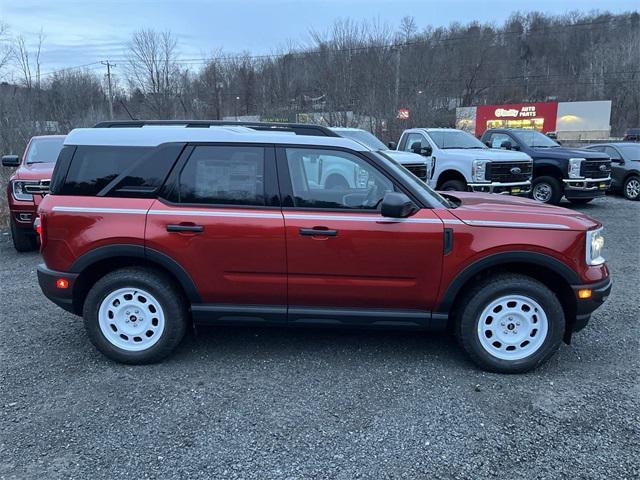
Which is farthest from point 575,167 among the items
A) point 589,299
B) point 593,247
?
point 589,299

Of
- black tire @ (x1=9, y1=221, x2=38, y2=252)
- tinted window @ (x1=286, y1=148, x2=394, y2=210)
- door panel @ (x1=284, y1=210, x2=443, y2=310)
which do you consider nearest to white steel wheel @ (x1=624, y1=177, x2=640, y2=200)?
door panel @ (x1=284, y1=210, x2=443, y2=310)

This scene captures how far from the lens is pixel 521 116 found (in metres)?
53.5

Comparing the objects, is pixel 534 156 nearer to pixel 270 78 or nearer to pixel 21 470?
pixel 21 470

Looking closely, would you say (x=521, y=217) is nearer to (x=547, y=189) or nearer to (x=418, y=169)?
(x=418, y=169)

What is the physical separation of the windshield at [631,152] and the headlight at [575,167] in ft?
11.8

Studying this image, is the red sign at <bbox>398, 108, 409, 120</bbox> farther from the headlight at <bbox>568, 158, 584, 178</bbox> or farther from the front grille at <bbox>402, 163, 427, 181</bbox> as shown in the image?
the front grille at <bbox>402, 163, 427, 181</bbox>

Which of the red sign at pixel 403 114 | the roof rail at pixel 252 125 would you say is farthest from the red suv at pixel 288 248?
the red sign at pixel 403 114

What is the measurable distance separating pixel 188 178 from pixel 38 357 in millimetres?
2089

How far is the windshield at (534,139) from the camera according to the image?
43.4ft

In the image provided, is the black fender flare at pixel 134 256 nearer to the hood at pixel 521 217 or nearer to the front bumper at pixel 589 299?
the hood at pixel 521 217

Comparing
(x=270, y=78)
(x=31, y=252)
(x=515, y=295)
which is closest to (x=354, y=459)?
(x=515, y=295)

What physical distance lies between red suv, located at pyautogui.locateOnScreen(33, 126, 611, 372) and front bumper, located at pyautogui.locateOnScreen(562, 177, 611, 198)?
9195 mm

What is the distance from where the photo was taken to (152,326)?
4109mm

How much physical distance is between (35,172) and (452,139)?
8962mm
